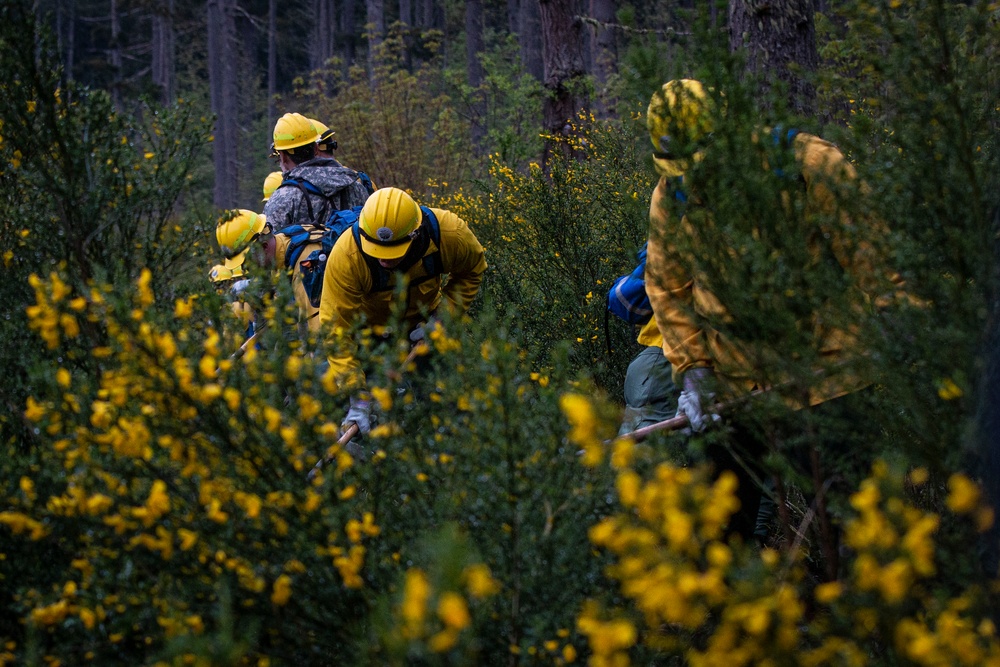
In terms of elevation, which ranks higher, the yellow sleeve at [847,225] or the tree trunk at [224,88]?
the yellow sleeve at [847,225]

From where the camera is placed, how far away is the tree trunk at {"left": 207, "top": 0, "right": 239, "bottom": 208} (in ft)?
70.3

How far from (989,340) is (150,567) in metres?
2.02

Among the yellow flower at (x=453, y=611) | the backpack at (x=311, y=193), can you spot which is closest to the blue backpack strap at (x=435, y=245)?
the backpack at (x=311, y=193)

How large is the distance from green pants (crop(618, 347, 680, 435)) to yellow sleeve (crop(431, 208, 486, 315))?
43.1 inches

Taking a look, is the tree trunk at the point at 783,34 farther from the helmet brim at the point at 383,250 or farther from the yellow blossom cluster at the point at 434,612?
the yellow blossom cluster at the point at 434,612

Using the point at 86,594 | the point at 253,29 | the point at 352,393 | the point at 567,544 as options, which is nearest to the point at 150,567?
the point at 86,594

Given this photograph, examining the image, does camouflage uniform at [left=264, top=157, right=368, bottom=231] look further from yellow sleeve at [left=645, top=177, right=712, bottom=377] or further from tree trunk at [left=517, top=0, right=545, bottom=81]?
tree trunk at [left=517, top=0, right=545, bottom=81]

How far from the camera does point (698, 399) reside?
2.95 metres

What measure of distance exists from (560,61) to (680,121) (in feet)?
21.1

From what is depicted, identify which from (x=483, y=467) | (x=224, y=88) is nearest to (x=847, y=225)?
(x=483, y=467)

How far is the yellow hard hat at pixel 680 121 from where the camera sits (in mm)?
2469

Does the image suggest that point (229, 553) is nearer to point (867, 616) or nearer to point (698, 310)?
point (867, 616)

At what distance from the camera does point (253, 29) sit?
34.3 metres

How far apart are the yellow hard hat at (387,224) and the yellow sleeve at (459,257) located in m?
0.40
